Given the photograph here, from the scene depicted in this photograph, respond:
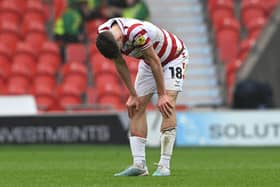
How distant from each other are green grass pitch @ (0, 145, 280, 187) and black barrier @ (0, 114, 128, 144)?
0.67 metres

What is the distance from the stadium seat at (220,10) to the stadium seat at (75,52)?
10.6ft

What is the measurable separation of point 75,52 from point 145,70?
12.7 m

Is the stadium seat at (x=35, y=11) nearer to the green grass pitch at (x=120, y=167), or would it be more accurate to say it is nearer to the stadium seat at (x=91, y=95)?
the stadium seat at (x=91, y=95)

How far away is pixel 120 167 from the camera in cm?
1221

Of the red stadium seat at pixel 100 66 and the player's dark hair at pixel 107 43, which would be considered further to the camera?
the red stadium seat at pixel 100 66

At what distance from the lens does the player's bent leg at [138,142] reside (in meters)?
10.3

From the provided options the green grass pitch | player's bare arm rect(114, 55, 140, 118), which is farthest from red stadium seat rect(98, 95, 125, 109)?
player's bare arm rect(114, 55, 140, 118)

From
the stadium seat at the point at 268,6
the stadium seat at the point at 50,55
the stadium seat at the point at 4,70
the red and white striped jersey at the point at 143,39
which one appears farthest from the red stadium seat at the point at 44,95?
the red and white striped jersey at the point at 143,39

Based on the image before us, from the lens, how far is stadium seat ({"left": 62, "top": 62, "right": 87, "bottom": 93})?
22094 millimetres

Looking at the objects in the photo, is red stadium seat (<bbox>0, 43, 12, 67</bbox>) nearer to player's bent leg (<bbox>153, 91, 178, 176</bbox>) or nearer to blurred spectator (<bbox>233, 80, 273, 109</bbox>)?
blurred spectator (<bbox>233, 80, 273, 109</bbox>)

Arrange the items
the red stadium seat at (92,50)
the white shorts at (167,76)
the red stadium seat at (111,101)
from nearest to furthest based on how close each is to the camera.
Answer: the white shorts at (167,76), the red stadium seat at (111,101), the red stadium seat at (92,50)

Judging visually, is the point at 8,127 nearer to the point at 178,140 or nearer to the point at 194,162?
the point at 178,140

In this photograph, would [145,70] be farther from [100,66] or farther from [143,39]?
[100,66]

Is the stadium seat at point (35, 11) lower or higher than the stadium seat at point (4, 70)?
higher
